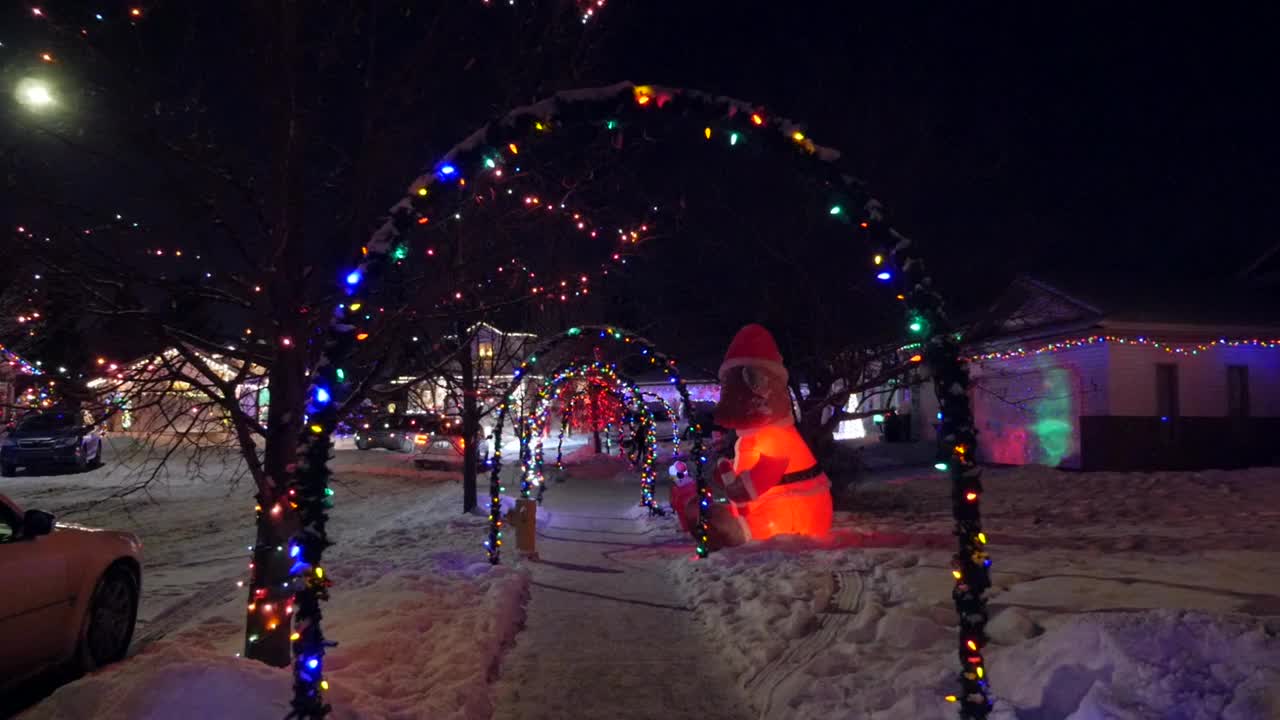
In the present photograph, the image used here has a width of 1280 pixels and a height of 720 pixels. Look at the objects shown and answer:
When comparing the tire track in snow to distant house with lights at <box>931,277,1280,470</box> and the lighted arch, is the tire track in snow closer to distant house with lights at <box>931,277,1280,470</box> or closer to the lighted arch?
the lighted arch

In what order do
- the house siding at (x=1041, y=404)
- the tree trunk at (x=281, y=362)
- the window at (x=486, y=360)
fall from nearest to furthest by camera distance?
1. the tree trunk at (x=281, y=362)
2. the window at (x=486, y=360)
3. the house siding at (x=1041, y=404)

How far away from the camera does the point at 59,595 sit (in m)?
5.44

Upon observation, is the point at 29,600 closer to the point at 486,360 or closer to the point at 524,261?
the point at 524,261

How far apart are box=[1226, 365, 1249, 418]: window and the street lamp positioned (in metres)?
20.9

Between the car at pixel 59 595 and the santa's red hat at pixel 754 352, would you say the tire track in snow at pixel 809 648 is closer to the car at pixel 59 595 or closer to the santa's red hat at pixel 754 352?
the santa's red hat at pixel 754 352

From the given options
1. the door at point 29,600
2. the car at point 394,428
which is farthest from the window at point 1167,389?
the door at point 29,600

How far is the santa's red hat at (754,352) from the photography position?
917cm

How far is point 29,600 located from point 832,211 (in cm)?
601

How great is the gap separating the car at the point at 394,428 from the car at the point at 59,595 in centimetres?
220

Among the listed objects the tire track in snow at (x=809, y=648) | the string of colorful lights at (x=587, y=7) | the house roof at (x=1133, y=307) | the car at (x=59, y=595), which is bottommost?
the tire track in snow at (x=809, y=648)

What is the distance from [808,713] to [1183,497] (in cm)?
1120

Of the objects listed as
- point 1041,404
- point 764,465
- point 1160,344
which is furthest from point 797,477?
point 1160,344

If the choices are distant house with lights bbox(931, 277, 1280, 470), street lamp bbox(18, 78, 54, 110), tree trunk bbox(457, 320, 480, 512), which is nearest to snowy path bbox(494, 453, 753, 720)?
tree trunk bbox(457, 320, 480, 512)

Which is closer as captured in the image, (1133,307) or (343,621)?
(343,621)
